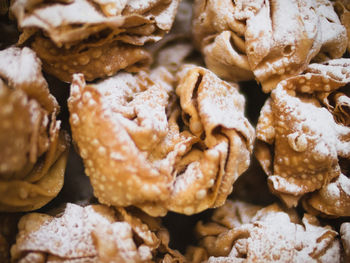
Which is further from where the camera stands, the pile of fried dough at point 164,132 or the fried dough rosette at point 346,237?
the fried dough rosette at point 346,237

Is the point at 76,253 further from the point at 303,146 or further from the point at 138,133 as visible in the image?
the point at 303,146

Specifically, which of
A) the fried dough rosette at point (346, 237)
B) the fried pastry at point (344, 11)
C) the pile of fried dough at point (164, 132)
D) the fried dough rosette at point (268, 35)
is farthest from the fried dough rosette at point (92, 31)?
the fried dough rosette at point (346, 237)

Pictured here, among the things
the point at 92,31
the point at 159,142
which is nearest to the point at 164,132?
the point at 159,142

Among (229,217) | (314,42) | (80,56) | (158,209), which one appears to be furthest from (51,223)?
(314,42)

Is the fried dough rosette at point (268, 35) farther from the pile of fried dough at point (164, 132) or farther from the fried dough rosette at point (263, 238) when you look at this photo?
the fried dough rosette at point (263, 238)

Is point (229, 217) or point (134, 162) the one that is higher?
point (134, 162)

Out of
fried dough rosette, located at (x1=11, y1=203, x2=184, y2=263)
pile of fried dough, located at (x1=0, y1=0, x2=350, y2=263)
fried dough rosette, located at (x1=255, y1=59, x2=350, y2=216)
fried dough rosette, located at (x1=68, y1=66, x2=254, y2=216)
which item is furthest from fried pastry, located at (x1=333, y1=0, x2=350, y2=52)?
fried dough rosette, located at (x1=11, y1=203, x2=184, y2=263)

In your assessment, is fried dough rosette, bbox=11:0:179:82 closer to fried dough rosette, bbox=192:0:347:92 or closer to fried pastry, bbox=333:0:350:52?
fried dough rosette, bbox=192:0:347:92
